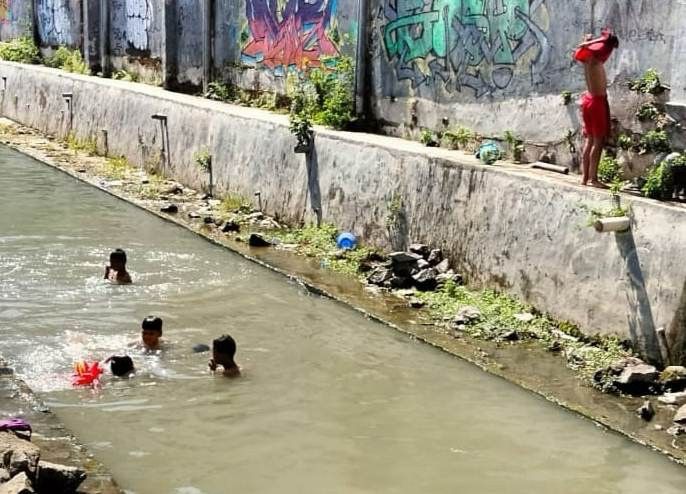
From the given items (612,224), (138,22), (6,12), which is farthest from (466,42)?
(6,12)

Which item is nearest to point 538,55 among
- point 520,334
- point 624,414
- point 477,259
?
point 477,259

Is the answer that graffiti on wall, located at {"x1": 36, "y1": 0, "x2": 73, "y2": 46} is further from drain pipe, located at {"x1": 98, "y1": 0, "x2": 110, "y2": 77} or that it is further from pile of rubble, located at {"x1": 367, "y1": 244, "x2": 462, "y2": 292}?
pile of rubble, located at {"x1": 367, "y1": 244, "x2": 462, "y2": 292}

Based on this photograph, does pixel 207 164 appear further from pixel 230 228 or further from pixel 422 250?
pixel 422 250

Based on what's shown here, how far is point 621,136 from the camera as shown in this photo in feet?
27.4

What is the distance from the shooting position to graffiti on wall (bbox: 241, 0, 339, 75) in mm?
12930

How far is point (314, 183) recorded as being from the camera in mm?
11016

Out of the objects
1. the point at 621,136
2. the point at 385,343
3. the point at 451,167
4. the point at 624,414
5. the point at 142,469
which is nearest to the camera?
the point at 142,469

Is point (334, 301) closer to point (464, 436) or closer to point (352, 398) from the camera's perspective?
point (352, 398)

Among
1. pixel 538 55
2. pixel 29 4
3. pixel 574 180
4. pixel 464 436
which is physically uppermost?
pixel 29 4

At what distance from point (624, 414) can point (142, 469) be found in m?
3.13

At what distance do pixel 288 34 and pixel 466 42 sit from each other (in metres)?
4.35

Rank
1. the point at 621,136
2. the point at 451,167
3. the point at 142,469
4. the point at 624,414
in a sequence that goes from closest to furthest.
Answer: the point at 142,469
the point at 624,414
the point at 621,136
the point at 451,167

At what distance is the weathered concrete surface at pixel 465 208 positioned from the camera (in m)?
7.04

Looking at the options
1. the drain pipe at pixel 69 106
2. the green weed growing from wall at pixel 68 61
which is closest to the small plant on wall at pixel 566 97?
the drain pipe at pixel 69 106
